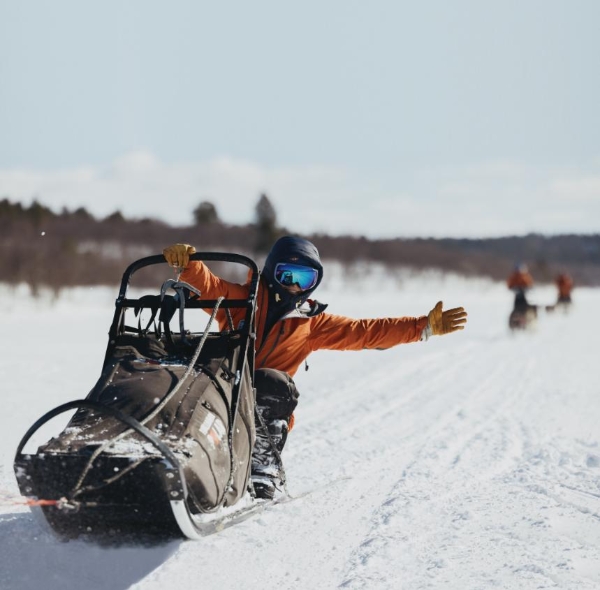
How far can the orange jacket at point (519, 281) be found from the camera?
17.3 meters

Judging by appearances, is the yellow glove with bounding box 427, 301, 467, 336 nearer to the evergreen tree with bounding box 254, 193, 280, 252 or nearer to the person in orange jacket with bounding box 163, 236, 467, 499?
the person in orange jacket with bounding box 163, 236, 467, 499

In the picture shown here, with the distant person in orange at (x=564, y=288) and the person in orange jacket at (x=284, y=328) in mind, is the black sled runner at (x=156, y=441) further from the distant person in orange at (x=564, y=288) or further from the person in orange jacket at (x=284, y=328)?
the distant person in orange at (x=564, y=288)

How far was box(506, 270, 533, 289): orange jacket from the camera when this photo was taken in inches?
682

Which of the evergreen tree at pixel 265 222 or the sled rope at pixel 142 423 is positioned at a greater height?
the evergreen tree at pixel 265 222

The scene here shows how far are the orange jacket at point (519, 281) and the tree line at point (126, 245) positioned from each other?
12046 mm

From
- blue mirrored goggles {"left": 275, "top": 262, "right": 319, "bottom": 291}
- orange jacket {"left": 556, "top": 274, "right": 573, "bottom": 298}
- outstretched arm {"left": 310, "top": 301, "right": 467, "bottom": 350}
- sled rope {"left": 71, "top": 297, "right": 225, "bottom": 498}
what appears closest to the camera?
sled rope {"left": 71, "top": 297, "right": 225, "bottom": 498}

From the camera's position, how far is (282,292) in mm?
4035

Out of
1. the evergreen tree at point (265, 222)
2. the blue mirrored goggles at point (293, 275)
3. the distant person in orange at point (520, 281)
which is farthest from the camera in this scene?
the evergreen tree at point (265, 222)

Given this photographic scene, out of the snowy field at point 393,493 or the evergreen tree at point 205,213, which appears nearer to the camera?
the snowy field at point 393,493

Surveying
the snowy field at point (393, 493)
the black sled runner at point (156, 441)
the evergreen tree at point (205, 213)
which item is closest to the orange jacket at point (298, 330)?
the black sled runner at point (156, 441)

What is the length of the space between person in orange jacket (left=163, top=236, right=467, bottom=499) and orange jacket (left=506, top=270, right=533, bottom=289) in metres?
13.9

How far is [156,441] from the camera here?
268cm

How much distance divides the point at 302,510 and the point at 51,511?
4.76 feet

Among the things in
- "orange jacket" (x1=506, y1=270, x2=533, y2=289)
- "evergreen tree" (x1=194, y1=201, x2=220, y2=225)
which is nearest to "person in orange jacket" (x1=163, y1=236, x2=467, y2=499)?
"orange jacket" (x1=506, y1=270, x2=533, y2=289)
